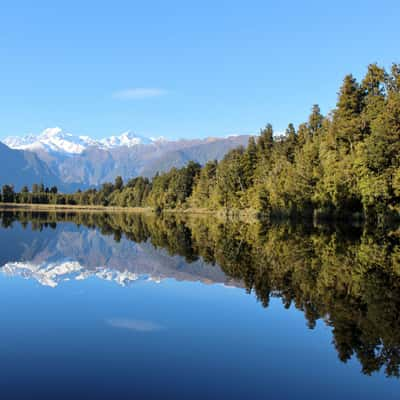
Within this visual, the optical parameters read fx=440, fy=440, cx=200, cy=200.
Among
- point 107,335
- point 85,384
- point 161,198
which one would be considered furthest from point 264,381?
point 161,198

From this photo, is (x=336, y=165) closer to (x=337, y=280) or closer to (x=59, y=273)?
(x=337, y=280)

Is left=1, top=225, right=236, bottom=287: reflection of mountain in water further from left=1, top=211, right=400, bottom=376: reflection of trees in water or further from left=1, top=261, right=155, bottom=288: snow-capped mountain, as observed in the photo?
left=1, top=211, right=400, bottom=376: reflection of trees in water

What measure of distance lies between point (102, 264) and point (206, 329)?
16.7 metres

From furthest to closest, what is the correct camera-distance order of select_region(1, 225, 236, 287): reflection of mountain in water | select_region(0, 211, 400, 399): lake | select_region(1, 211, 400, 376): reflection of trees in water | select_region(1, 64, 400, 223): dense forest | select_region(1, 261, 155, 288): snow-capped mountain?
select_region(1, 64, 400, 223): dense forest < select_region(1, 225, 236, 287): reflection of mountain in water < select_region(1, 261, 155, 288): snow-capped mountain < select_region(1, 211, 400, 376): reflection of trees in water < select_region(0, 211, 400, 399): lake

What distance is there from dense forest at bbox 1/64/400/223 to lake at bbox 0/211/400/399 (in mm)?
29335

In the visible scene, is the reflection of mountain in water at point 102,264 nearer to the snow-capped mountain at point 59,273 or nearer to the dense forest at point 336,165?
the snow-capped mountain at point 59,273

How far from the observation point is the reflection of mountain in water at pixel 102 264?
23125 millimetres

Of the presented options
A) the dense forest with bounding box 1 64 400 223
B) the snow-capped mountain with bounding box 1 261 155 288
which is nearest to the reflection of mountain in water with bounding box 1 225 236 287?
the snow-capped mountain with bounding box 1 261 155 288

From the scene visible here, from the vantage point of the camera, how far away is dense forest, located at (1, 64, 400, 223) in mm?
53281

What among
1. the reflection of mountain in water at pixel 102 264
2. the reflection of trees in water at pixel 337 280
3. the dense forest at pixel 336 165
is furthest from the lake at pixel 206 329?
the dense forest at pixel 336 165

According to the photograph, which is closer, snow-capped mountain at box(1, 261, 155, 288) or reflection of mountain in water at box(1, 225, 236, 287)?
snow-capped mountain at box(1, 261, 155, 288)

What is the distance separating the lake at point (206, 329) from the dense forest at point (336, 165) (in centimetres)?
2934

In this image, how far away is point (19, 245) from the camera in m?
35.9

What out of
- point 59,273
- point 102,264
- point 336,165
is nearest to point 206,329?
point 59,273
